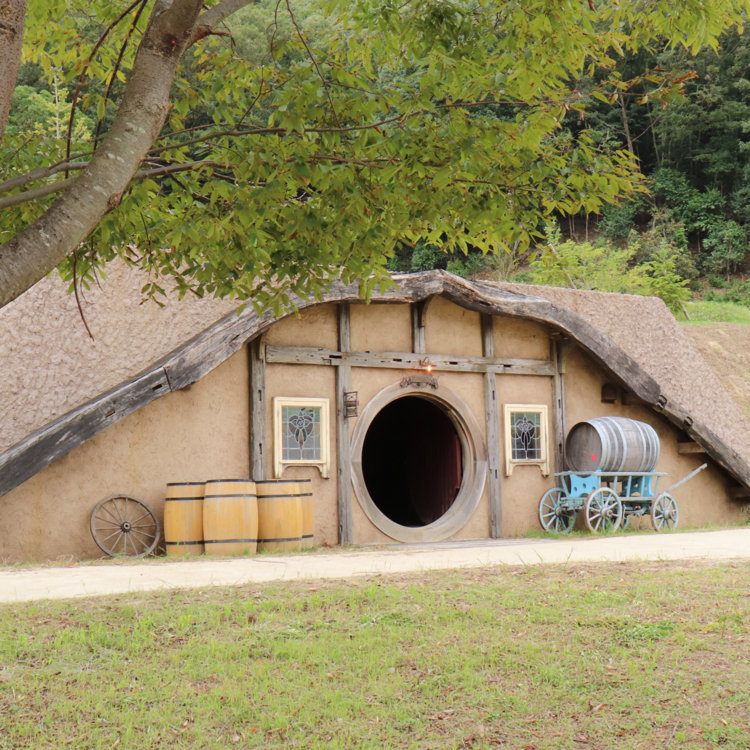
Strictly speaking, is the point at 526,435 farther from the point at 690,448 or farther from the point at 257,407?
the point at 257,407

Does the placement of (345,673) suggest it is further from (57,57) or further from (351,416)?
(351,416)

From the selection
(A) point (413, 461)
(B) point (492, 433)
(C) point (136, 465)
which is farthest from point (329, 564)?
(A) point (413, 461)

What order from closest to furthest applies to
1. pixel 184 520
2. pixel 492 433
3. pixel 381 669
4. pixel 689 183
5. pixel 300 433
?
pixel 381 669 → pixel 184 520 → pixel 300 433 → pixel 492 433 → pixel 689 183

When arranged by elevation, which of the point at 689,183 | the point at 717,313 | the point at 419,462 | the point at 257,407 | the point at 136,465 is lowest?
the point at 419,462

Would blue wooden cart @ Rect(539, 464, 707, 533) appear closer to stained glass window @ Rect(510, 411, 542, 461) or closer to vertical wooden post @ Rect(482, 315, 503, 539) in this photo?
stained glass window @ Rect(510, 411, 542, 461)

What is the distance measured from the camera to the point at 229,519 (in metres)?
9.66

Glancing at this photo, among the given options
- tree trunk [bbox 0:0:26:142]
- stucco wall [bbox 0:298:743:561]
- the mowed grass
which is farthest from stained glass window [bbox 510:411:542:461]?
tree trunk [bbox 0:0:26:142]

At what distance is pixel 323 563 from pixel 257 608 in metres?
2.40

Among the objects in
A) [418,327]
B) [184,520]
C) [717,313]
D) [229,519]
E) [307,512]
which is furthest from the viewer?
[717,313]

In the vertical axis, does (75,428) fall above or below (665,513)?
above

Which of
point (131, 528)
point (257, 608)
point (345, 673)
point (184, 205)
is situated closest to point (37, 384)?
point (131, 528)

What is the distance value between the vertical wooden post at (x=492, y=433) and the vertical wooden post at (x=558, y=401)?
3.11 feet

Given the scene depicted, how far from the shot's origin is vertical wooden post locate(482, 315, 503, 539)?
12.4 m

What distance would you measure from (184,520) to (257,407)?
→ 1.76m
